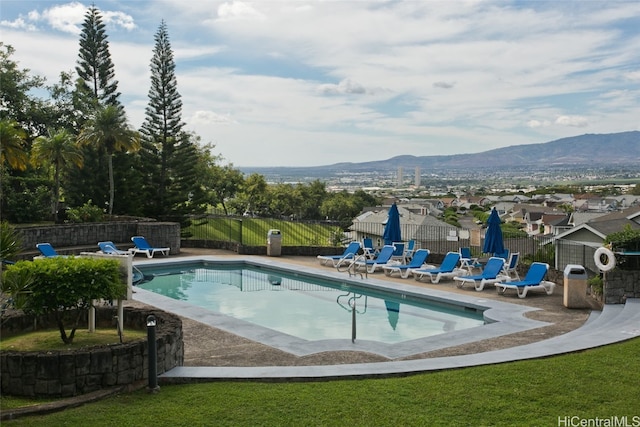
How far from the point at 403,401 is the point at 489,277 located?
26.3 ft

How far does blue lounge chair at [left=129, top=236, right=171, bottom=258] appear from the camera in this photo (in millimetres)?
17766

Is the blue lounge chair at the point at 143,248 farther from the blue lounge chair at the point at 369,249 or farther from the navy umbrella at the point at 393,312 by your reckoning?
the navy umbrella at the point at 393,312

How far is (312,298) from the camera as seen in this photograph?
12609 millimetres

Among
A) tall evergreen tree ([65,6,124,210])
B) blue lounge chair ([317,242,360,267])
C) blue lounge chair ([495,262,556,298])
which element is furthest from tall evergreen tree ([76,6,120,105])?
blue lounge chair ([495,262,556,298])

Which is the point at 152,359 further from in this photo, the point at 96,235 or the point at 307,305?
the point at 96,235

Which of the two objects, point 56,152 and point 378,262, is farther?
point 56,152

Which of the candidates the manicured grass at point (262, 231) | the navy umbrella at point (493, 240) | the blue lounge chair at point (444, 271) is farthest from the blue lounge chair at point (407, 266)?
the manicured grass at point (262, 231)

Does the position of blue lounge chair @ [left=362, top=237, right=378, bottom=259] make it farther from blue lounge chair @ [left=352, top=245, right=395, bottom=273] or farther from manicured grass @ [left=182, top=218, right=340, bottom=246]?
manicured grass @ [left=182, top=218, right=340, bottom=246]

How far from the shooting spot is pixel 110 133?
24031 millimetres

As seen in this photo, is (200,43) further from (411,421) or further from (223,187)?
(223,187)

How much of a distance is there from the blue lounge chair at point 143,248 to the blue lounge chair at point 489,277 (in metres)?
8.96

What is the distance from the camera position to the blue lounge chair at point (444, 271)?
1374cm

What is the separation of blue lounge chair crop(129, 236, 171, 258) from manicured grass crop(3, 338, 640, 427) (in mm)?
12192

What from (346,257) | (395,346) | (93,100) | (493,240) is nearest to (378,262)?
(346,257)
